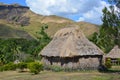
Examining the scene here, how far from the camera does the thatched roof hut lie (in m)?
46.7

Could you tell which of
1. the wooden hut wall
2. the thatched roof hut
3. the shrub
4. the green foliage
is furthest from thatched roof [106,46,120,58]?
the green foliage

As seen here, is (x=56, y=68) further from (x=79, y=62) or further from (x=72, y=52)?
(x=79, y=62)

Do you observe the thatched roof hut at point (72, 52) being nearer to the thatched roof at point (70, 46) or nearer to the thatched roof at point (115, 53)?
the thatched roof at point (70, 46)

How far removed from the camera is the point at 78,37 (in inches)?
1957

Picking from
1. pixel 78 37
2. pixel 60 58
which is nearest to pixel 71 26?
pixel 78 37

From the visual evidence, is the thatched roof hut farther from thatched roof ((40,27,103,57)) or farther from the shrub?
the shrub

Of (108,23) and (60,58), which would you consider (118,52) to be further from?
(108,23)

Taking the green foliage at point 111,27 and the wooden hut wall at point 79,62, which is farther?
the wooden hut wall at point 79,62

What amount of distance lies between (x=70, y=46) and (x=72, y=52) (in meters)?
1.56

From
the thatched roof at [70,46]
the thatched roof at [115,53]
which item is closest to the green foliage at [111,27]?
the thatched roof at [70,46]

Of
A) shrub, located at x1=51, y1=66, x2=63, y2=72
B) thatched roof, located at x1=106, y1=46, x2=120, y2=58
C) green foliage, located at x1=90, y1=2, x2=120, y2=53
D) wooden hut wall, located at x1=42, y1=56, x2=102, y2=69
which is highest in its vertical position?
green foliage, located at x1=90, y1=2, x2=120, y2=53

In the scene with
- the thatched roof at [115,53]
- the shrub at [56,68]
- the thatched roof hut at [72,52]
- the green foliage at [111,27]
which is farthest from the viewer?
the thatched roof at [115,53]

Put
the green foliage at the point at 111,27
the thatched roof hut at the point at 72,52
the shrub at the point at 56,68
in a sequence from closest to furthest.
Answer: the green foliage at the point at 111,27
the thatched roof hut at the point at 72,52
the shrub at the point at 56,68

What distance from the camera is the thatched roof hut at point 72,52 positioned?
46.7m
